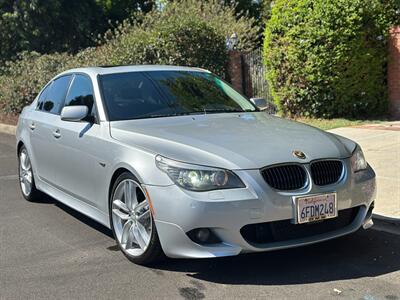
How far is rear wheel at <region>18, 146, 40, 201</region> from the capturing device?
6.67 m

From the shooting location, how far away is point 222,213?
3814 mm

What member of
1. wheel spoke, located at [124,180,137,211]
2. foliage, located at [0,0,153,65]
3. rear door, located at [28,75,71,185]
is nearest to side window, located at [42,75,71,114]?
rear door, located at [28,75,71,185]

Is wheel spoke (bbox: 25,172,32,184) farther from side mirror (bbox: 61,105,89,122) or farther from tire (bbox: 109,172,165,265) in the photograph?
tire (bbox: 109,172,165,265)

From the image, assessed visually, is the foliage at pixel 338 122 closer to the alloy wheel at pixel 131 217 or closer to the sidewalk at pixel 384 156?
the sidewalk at pixel 384 156

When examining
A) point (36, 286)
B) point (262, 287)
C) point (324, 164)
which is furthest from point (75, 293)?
point (324, 164)

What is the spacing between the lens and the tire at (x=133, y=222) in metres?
4.25

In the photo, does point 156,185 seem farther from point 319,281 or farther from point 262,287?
point 319,281

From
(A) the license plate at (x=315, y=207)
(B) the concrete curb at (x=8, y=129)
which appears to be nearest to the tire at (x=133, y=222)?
(A) the license plate at (x=315, y=207)

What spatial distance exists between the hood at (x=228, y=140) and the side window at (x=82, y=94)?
0.47 m

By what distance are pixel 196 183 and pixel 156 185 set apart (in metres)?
0.32

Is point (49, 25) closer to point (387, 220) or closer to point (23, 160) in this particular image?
point (23, 160)

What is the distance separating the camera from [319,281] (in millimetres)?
4039

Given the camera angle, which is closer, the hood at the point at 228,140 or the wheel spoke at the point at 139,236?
the hood at the point at 228,140

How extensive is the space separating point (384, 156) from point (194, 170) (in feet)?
16.4
